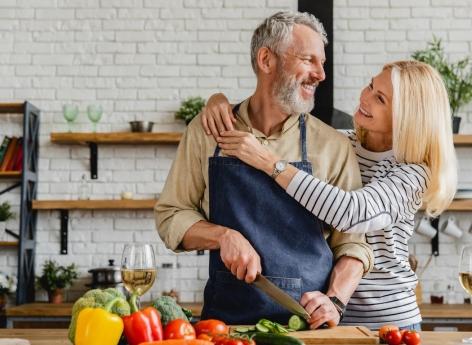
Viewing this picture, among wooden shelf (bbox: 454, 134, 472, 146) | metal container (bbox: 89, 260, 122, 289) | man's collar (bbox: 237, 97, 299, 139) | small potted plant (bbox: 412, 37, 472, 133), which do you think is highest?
small potted plant (bbox: 412, 37, 472, 133)

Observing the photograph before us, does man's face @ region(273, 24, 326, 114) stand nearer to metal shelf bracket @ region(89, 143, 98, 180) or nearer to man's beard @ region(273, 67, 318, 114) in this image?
man's beard @ region(273, 67, 318, 114)

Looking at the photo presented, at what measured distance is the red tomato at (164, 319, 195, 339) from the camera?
1.71 metres

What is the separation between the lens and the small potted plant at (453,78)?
4988 millimetres

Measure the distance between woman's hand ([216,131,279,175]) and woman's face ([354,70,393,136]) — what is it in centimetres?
35

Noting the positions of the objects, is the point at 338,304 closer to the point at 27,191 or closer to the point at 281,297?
the point at 281,297

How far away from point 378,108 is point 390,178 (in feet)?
0.85

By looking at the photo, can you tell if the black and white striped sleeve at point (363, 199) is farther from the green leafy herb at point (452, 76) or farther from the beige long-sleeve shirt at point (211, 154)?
the green leafy herb at point (452, 76)

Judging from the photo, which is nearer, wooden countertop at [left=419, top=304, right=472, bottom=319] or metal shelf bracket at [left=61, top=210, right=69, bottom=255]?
wooden countertop at [left=419, top=304, right=472, bottom=319]

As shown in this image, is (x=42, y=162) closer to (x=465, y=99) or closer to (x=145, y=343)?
(x=465, y=99)

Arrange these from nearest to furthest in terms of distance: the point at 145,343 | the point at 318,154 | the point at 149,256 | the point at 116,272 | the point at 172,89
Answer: the point at 145,343 → the point at 149,256 → the point at 318,154 → the point at 116,272 → the point at 172,89

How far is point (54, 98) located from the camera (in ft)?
17.8

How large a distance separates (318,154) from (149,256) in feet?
2.12

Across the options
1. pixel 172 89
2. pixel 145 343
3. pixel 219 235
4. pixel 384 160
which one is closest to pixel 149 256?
pixel 219 235

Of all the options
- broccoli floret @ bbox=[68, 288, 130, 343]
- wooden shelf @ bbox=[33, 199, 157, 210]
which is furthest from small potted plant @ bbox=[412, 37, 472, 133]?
broccoli floret @ bbox=[68, 288, 130, 343]
